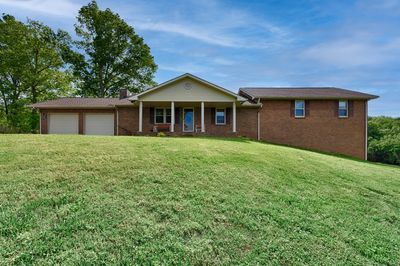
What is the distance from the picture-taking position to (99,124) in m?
22.3

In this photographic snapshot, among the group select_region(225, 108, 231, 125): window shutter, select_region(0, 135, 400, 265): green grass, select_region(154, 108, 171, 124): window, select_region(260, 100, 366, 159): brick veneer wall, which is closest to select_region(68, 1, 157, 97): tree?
select_region(154, 108, 171, 124): window

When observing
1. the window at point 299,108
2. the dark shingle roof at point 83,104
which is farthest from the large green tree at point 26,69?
the window at point 299,108

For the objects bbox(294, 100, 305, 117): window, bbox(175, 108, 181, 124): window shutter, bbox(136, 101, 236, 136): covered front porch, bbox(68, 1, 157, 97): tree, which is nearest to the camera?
bbox(136, 101, 236, 136): covered front porch

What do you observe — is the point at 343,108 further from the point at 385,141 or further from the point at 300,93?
the point at 385,141

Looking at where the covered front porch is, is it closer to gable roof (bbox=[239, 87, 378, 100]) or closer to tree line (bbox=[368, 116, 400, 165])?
gable roof (bbox=[239, 87, 378, 100])

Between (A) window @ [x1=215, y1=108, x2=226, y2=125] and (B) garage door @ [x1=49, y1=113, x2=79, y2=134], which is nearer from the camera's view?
(A) window @ [x1=215, y1=108, x2=226, y2=125]

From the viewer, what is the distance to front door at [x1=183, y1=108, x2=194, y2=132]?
2123 centimetres

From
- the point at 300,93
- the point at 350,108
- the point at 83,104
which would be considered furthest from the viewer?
the point at 83,104

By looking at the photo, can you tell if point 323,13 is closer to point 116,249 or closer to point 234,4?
point 234,4

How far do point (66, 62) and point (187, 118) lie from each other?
23.4 metres

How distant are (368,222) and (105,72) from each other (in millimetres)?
37232

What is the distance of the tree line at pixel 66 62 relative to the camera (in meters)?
30.5

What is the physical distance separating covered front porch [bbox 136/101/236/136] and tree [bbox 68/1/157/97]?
17.9m

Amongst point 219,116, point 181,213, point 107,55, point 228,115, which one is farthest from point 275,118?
point 107,55
